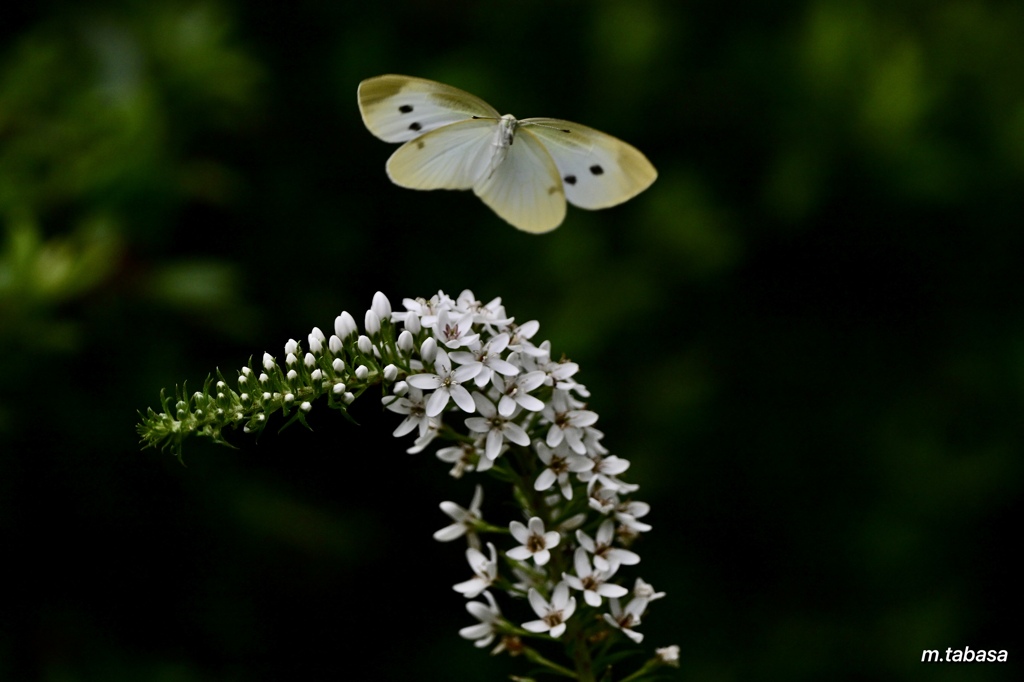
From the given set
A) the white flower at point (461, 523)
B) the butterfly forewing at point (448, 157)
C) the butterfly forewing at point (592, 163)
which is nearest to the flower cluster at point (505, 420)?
the white flower at point (461, 523)

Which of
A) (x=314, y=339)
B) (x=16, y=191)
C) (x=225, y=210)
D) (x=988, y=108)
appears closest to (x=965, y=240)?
(x=988, y=108)

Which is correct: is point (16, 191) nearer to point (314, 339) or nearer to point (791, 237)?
point (314, 339)

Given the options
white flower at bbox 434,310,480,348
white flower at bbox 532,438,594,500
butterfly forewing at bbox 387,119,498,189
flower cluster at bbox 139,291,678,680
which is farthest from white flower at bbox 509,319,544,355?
butterfly forewing at bbox 387,119,498,189

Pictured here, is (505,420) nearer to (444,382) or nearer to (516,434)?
(516,434)

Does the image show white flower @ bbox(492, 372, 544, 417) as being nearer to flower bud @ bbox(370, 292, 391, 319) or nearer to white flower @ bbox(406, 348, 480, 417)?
white flower @ bbox(406, 348, 480, 417)

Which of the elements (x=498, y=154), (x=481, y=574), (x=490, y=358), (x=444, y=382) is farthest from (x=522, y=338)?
(x=498, y=154)

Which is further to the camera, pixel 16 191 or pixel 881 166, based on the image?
pixel 881 166

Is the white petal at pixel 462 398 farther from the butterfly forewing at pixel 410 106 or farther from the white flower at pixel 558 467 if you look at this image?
the butterfly forewing at pixel 410 106
